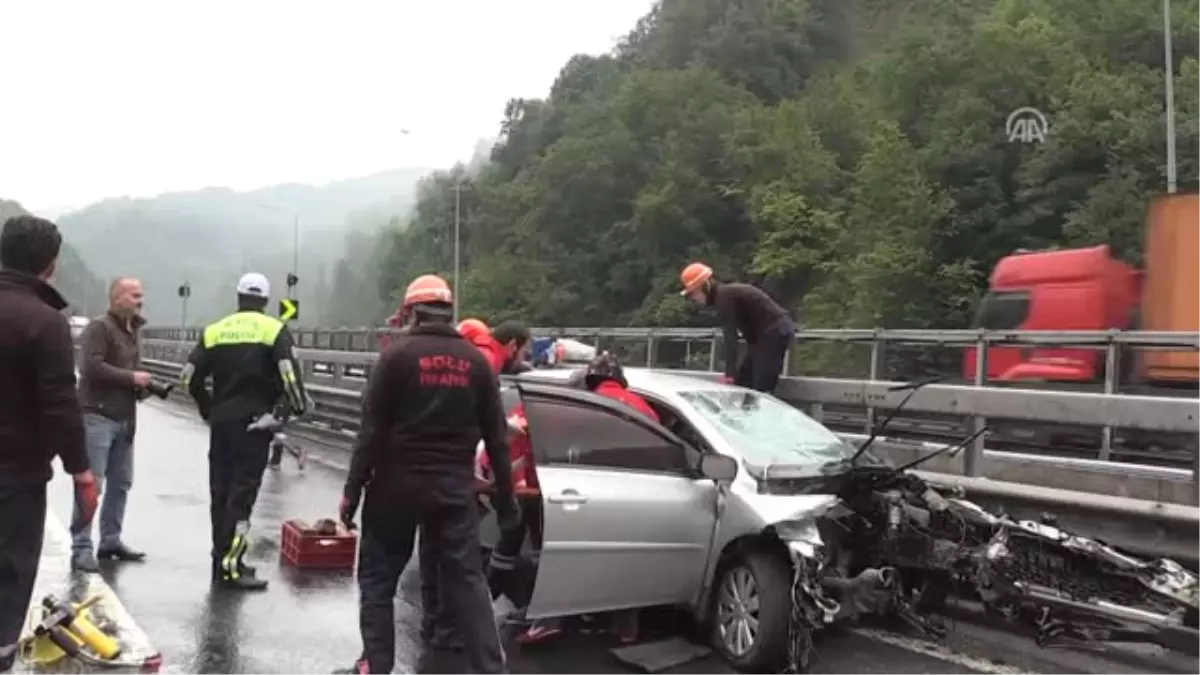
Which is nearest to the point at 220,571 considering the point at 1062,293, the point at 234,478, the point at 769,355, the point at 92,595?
the point at 234,478

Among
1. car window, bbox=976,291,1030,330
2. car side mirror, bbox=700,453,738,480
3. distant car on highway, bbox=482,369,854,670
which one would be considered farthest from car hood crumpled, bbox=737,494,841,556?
car window, bbox=976,291,1030,330

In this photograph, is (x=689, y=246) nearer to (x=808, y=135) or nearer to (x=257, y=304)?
(x=808, y=135)

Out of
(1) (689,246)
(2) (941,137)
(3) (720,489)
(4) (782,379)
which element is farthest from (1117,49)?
(3) (720,489)

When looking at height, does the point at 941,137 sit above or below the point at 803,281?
above

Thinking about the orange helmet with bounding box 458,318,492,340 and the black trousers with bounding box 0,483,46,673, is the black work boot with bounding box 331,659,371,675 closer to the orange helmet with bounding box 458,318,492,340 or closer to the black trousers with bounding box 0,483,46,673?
the black trousers with bounding box 0,483,46,673

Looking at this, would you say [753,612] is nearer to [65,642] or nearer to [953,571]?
[953,571]

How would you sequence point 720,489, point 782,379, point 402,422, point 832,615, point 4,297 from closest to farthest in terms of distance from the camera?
point 4,297 < point 402,422 < point 832,615 < point 720,489 < point 782,379

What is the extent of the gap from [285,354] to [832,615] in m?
3.72

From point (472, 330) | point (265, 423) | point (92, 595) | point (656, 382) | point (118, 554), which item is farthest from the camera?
point (118, 554)

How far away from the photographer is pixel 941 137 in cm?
5306

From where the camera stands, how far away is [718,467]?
623cm

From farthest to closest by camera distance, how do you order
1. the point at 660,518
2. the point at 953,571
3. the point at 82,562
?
the point at 82,562
the point at 660,518
the point at 953,571

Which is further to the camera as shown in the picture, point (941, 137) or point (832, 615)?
point (941, 137)

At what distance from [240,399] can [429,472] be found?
2.90m
